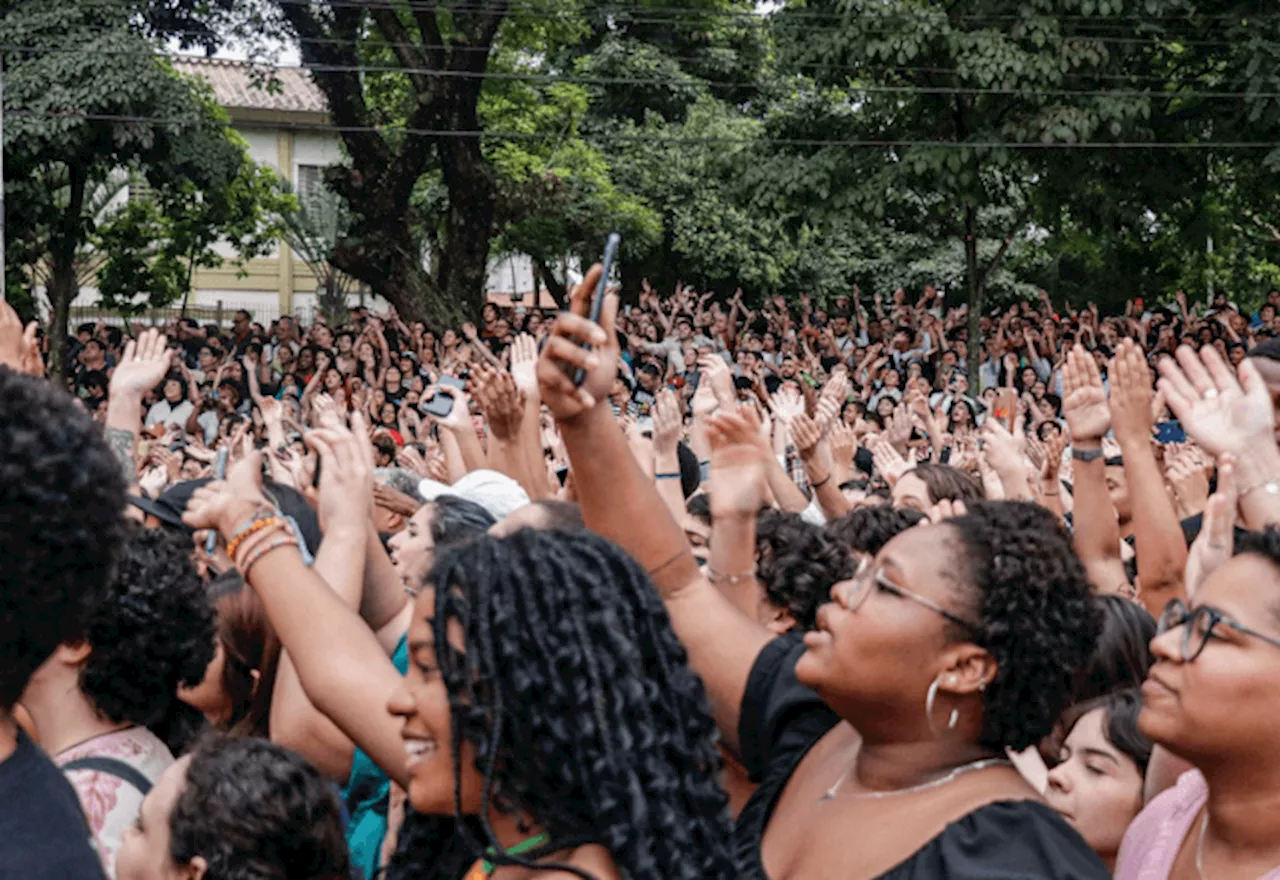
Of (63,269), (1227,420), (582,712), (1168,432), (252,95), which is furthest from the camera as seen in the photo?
(252,95)

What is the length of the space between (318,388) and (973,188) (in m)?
7.87

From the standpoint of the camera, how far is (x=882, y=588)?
2.57 m

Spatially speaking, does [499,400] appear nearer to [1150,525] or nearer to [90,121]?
[1150,525]

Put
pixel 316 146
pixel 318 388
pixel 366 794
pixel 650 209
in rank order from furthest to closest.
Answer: pixel 316 146
pixel 650 209
pixel 318 388
pixel 366 794

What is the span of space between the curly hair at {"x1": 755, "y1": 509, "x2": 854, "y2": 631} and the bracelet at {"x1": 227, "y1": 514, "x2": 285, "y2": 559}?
1552 mm

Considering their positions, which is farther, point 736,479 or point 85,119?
point 85,119

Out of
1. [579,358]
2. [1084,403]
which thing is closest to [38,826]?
[579,358]

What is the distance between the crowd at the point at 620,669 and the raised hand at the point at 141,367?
0.01 m

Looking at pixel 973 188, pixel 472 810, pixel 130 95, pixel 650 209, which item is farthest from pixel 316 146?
pixel 472 810

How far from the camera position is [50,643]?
5.62 feet

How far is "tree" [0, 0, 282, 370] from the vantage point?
17953 millimetres

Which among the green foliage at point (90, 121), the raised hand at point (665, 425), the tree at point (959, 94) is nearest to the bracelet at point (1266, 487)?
the raised hand at point (665, 425)

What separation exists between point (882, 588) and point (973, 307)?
16754mm

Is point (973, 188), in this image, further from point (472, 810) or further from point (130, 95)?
point (472, 810)
